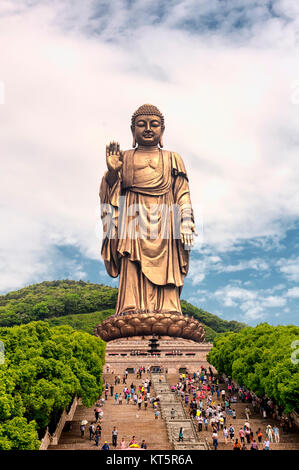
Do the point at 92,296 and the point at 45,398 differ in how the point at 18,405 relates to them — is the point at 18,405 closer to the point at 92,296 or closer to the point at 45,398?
the point at 45,398

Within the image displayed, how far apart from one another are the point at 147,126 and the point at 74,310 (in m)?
26.5

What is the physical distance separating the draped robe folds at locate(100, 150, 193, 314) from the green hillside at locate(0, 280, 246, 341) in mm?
16822

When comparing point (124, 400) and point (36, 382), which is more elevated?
point (124, 400)

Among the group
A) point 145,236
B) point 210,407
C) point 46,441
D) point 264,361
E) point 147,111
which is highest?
point 147,111

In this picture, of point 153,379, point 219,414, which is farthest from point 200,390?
point 219,414

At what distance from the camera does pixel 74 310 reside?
5544cm

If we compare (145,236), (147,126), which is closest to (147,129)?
(147,126)

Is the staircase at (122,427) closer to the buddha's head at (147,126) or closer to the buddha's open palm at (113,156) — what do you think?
the buddha's open palm at (113,156)

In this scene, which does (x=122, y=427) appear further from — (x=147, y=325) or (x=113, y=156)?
(x=113, y=156)

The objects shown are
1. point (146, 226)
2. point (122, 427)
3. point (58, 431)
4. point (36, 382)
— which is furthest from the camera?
point (146, 226)

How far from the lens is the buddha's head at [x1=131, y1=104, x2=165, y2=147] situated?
112 ft

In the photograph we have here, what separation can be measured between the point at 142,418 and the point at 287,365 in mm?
4856
